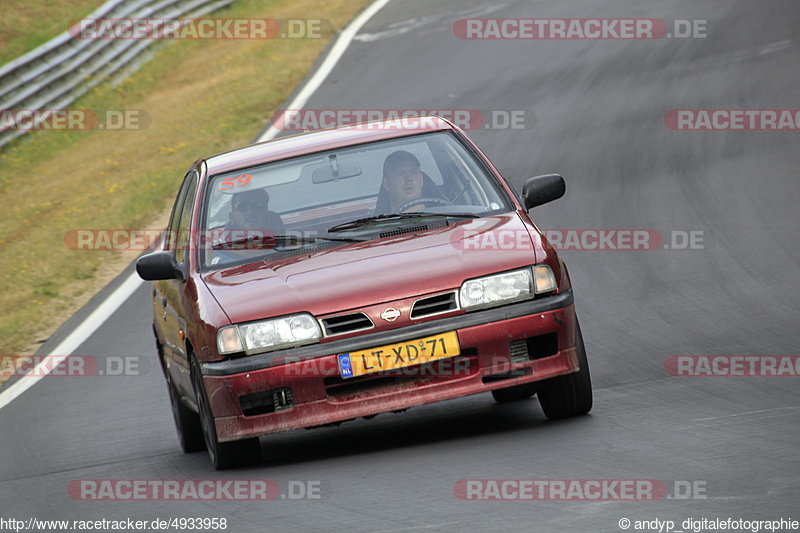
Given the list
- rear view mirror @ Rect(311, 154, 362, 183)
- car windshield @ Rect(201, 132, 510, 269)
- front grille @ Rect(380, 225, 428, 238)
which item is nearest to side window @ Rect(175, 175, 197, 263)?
car windshield @ Rect(201, 132, 510, 269)

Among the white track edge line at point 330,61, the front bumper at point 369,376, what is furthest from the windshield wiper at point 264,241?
the white track edge line at point 330,61

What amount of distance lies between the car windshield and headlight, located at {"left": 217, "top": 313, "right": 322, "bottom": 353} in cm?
81

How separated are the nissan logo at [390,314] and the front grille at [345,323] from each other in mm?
81

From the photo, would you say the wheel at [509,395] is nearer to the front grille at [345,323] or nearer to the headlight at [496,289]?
the headlight at [496,289]

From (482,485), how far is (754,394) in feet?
6.88

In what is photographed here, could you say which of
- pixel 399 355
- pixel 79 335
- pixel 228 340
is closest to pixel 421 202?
pixel 399 355

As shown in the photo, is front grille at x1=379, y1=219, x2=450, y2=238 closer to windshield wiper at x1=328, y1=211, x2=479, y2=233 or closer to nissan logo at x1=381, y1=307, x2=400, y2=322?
windshield wiper at x1=328, y1=211, x2=479, y2=233

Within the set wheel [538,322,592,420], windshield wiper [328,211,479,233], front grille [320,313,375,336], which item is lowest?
wheel [538,322,592,420]

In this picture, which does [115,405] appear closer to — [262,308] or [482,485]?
[262,308]

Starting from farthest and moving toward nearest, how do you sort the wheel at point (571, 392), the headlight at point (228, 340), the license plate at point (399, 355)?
the wheel at point (571, 392)
the headlight at point (228, 340)
the license plate at point (399, 355)

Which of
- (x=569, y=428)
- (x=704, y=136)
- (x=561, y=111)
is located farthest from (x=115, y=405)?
(x=561, y=111)

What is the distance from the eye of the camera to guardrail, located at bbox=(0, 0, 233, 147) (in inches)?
883

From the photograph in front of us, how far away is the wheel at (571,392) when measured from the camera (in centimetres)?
728

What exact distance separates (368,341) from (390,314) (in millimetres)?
167
